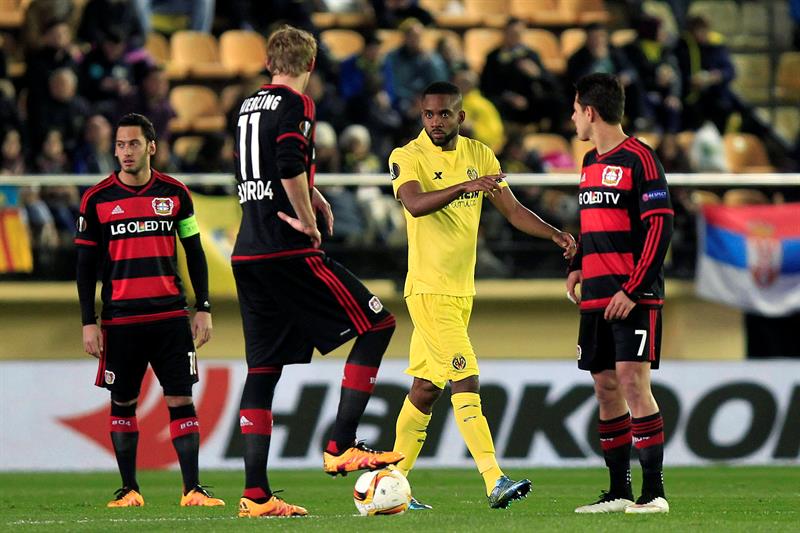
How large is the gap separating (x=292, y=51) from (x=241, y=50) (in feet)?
31.4

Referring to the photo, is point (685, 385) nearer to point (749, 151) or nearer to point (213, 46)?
point (749, 151)

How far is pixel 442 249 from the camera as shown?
7.62 m

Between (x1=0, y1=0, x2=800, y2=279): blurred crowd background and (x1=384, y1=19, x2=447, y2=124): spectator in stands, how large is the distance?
0.02m

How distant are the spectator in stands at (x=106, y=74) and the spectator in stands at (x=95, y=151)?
0.92 m

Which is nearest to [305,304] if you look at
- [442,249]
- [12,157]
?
[442,249]

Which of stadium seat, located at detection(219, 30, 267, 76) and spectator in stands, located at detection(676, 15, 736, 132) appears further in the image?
spectator in stands, located at detection(676, 15, 736, 132)

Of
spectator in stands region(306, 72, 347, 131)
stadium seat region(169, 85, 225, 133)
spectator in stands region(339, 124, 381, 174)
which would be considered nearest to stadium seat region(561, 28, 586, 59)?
spectator in stands region(306, 72, 347, 131)

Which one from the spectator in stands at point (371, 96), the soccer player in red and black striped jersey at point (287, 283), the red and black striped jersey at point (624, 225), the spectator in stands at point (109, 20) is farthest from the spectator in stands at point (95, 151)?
the red and black striped jersey at point (624, 225)

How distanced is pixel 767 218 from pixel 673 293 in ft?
3.46

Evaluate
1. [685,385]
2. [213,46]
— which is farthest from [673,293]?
[213,46]

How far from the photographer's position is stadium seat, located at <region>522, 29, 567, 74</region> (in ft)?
57.1

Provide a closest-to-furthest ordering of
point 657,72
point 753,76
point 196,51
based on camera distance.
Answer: point 196,51
point 657,72
point 753,76

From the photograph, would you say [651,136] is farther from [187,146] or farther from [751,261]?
[187,146]

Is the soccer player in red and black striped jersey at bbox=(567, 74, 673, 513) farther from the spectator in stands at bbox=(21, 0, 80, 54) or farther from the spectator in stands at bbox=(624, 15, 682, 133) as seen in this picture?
the spectator in stands at bbox=(21, 0, 80, 54)
